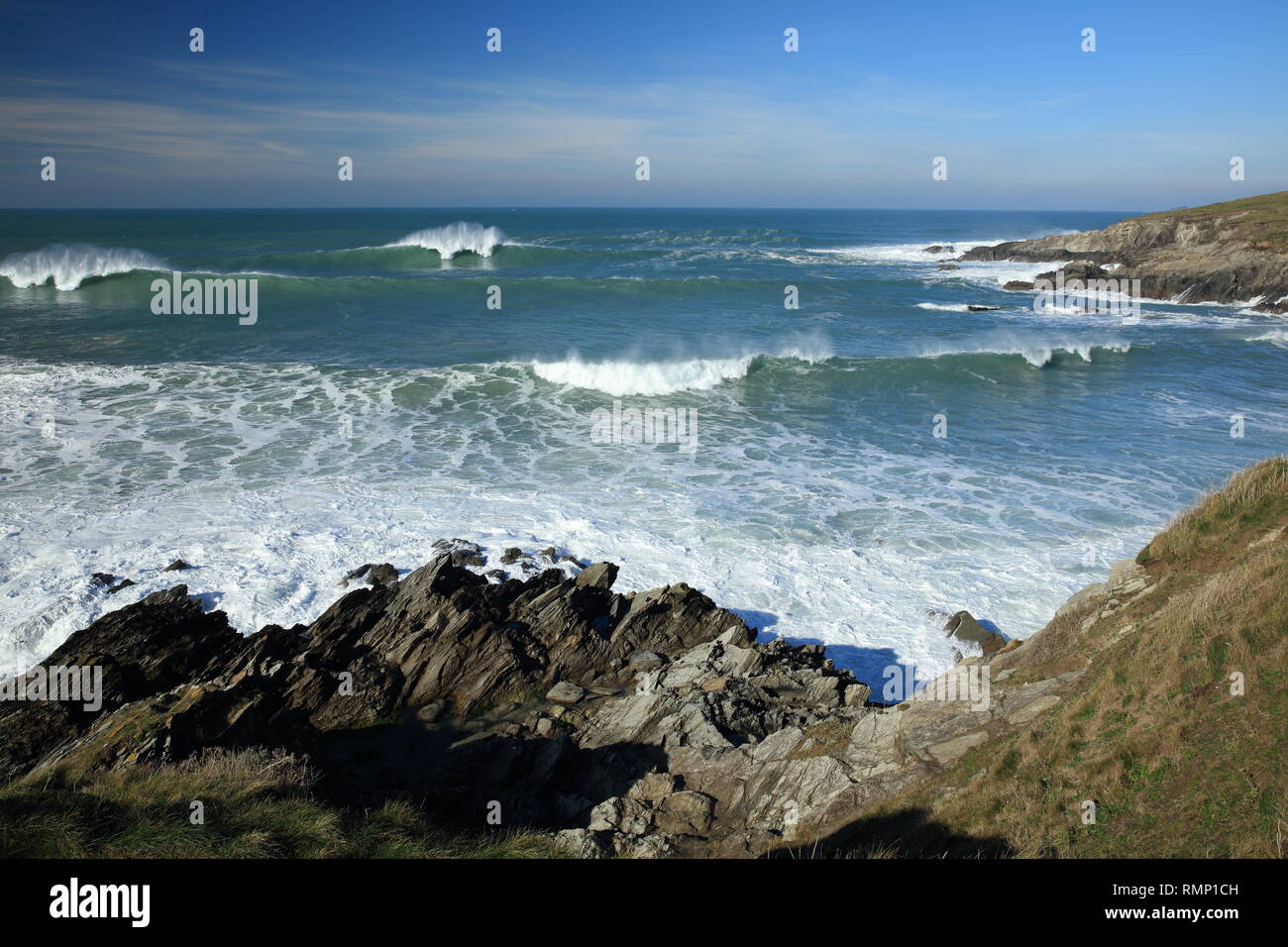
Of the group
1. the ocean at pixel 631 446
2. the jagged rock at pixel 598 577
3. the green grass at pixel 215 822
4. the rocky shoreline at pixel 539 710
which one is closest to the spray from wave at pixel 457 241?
the ocean at pixel 631 446

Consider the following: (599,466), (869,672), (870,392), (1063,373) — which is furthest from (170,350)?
(1063,373)

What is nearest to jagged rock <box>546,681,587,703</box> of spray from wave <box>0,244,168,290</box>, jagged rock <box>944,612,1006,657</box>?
jagged rock <box>944,612,1006,657</box>

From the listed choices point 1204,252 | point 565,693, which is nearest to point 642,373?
point 565,693

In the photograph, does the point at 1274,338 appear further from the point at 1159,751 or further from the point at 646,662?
the point at 1159,751

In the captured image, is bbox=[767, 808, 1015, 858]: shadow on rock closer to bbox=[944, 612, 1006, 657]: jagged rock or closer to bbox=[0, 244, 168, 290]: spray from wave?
bbox=[944, 612, 1006, 657]: jagged rock

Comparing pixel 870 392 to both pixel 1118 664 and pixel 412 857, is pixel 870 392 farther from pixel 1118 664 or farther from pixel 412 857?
pixel 412 857

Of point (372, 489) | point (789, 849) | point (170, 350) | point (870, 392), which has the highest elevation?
point (170, 350)
